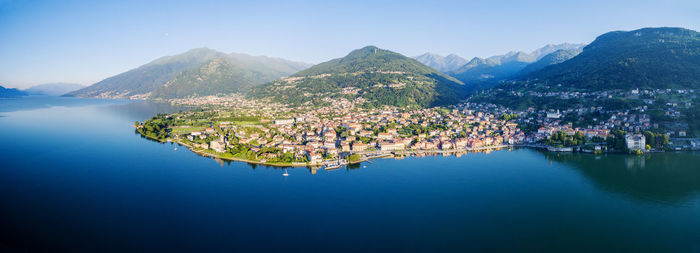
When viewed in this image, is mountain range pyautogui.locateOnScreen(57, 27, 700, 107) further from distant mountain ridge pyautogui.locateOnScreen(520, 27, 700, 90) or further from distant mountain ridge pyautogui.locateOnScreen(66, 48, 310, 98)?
distant mountain ridge pyautogui.locateOnScreen(66, 48, 310, 98)

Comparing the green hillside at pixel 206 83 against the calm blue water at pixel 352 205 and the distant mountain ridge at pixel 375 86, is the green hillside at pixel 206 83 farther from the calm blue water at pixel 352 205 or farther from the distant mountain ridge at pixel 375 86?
the calm blue water at pixel 352 205

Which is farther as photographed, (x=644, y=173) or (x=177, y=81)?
(x=177, y=81)

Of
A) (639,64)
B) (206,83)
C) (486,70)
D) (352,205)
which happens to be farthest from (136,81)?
(639,64)

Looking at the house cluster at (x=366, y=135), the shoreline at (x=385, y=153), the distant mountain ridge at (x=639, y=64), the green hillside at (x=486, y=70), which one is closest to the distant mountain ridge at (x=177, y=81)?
the house cluster at (x=366, y=135)

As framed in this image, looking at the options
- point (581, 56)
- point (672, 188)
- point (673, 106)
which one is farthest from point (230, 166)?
point (581, 56)

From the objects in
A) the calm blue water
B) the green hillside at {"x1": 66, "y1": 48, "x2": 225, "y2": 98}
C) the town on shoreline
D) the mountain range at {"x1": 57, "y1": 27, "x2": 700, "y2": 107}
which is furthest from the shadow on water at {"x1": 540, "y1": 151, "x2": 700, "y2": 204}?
the green hillside at {"x1": 66, "y1": 48, "x2": 225, "y2": 98}

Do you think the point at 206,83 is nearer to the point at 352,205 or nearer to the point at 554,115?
the point at 554,115
